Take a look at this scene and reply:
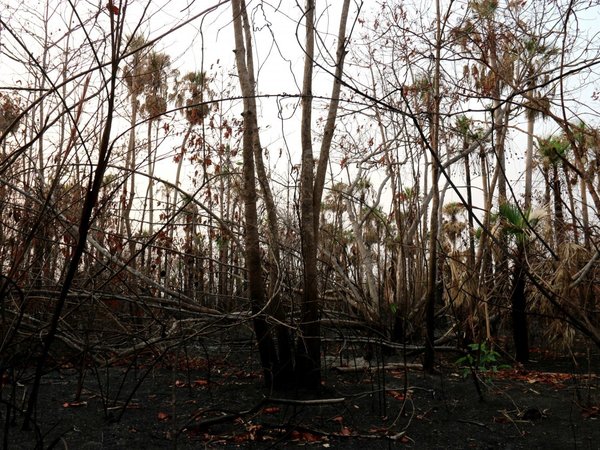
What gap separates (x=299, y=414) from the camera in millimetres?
4754

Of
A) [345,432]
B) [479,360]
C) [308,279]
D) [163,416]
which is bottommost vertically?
[345,432]

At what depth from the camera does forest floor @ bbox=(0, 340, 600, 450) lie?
403cm

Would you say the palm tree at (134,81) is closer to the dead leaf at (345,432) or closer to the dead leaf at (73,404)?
the dead leaf at (73,404)

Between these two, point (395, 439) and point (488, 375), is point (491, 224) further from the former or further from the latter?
point (395, 439)

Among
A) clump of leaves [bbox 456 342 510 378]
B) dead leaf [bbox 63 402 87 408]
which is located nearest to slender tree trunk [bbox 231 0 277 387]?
dead leaf [bbox 63 402 87 408]

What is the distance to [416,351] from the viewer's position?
25.7ft

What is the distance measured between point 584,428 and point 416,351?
313 centimetres

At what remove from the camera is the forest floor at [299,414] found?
13.2 ft

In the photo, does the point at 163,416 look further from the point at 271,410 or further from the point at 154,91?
the point at 154,91

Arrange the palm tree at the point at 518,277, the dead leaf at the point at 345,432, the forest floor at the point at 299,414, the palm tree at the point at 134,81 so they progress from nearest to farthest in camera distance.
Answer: the palm tree at the point at 134,81 < the forest floor at the point at 299,414 < the dead leaf at the point at 345,432 < the palm tree at the point at 518,277

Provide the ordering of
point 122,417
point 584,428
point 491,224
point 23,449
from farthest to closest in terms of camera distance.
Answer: point 491,224, point 584,428, point 122,417, point 23,449

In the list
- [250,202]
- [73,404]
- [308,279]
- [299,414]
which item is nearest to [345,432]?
[299,414]

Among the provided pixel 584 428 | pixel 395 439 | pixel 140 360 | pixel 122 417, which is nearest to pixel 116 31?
pixel 395 439

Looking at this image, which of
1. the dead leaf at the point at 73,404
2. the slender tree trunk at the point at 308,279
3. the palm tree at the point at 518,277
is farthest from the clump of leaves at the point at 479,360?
the dead leaf at the point at 73,404
